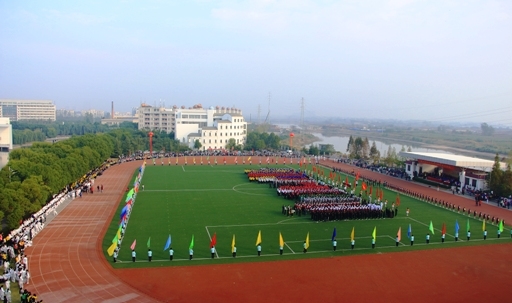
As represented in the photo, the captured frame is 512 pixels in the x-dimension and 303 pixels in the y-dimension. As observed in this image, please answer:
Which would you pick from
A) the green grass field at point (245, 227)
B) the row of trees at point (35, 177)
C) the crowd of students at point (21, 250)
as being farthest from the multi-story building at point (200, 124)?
the crowd of students at point (21, 250)

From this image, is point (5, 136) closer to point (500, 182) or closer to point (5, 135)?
point (5, 135)

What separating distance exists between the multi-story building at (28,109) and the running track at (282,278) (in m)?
170

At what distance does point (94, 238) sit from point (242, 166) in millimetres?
33971

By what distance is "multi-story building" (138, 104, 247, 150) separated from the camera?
81.1 metres

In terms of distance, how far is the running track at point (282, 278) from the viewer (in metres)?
15.1

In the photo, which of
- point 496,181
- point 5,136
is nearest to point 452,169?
point 496,181

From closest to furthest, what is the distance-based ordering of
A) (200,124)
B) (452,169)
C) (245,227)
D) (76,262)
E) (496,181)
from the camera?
(76,262) < (245,227) < (496,181) < (452,169) < (200,124)

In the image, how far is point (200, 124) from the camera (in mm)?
92688

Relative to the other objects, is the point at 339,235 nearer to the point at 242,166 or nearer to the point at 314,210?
the point at 314,210

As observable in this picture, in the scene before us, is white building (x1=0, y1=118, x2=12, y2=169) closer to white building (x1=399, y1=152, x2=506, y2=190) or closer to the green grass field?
the green grass field

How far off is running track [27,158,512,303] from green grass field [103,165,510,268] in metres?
0.94

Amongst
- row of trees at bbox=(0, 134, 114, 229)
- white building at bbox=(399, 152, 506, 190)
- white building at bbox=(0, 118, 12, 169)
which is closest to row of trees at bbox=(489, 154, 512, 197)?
white building at bbox=(399, 152, 506, 190)

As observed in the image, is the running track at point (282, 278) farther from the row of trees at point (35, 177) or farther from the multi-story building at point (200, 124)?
the multi-story building at point (200, 124)

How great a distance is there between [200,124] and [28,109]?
4376 inches
